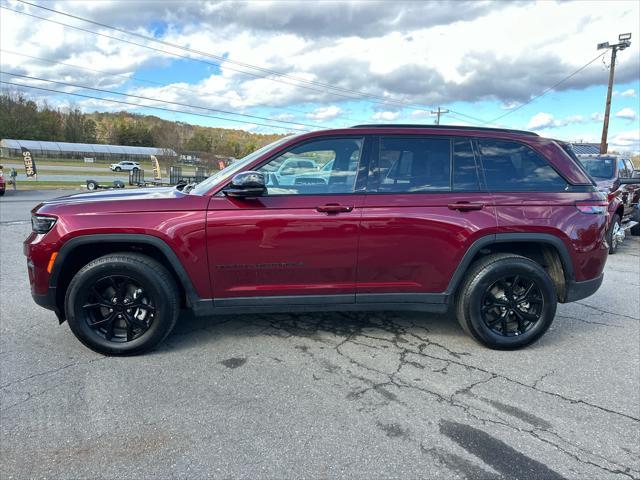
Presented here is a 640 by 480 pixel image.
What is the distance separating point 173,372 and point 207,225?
44.8 inches

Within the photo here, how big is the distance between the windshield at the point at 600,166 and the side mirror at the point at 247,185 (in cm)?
872

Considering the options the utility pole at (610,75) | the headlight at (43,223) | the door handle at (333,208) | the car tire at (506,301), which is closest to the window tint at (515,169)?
the car tire at (506,301)

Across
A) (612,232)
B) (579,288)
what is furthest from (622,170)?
(579,288)

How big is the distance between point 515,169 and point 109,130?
104940mm

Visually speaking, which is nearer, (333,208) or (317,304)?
(333,208)

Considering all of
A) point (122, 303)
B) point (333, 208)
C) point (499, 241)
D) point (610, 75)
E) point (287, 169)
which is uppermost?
point (610, 75)

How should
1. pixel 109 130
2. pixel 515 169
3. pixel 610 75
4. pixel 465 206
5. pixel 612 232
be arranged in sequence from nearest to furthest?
1. pixel 465 206
2. pixel 515 169
3. pixel 612 232
4. pixel 610 75
5. pixel 109 130

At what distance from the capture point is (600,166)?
935cm

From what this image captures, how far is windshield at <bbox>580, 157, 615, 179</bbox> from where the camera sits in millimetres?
9123

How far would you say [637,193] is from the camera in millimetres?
9711

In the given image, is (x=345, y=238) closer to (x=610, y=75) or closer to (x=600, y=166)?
(x=600, y=166)

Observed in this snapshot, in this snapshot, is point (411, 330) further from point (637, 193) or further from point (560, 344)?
point (637, 193)

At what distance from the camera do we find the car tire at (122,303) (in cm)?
325

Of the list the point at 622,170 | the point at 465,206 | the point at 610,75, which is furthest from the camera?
the point at 610,75
